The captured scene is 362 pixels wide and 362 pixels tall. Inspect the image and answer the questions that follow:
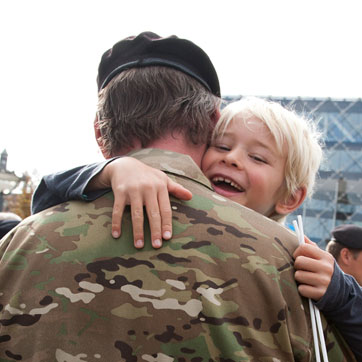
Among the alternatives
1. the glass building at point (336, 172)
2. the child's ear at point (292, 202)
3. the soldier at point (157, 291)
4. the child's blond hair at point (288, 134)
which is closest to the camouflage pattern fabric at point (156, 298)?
the soldier at point (157, 291)

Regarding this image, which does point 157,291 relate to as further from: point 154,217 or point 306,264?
point 306,264

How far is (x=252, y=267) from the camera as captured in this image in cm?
135

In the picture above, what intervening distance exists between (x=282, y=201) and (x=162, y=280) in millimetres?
1343

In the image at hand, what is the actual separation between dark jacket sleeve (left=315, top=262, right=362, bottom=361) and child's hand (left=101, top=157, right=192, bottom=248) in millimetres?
537

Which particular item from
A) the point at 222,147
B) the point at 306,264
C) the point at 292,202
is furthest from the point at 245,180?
the point at 306,264

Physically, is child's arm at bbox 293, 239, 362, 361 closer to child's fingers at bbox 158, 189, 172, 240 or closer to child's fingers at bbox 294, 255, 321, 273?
child's fingers at bbox 294, 255, 321, 273

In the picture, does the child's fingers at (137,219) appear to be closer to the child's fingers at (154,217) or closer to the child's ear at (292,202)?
the child's fingers at (154,217)

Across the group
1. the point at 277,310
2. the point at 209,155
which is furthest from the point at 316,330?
the point at 209,155

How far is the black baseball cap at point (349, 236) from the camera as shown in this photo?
5.70 metres

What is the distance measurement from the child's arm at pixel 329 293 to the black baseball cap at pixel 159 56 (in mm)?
839

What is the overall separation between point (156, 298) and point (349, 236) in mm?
5075

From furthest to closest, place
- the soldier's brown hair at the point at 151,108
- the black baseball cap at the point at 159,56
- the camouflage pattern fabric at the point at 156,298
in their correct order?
the black baseball cap at the point at 159,56 < the soldier's brown hair at the point at 151,108 < the camouflage pattern fabric at the point at 156,298

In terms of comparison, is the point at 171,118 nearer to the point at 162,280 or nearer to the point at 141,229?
the point at 141,229

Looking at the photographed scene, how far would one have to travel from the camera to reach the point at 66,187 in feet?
5.36
